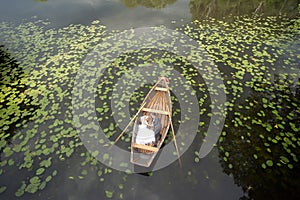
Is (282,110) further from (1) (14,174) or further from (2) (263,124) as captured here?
(1) (14,174)

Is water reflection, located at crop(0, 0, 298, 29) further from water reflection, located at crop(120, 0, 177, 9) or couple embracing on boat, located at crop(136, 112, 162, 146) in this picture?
→ couple embracing on boat, located at crop(136, 112, 162, 146)

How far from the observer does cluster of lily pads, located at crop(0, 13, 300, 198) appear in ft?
18.7

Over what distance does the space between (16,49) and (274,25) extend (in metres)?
15.3

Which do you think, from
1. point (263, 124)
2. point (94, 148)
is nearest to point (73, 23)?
point (94, 148)

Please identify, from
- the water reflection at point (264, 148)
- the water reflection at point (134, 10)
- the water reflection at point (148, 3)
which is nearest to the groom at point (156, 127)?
the water reflection at point (264, 148)

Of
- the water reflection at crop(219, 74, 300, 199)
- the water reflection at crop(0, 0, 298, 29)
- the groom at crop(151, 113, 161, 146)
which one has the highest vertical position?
the water reflection at crop(0, 0, 298, 29)

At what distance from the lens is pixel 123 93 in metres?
7.82

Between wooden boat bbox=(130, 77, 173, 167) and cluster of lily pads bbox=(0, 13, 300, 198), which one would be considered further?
cluster of lily pads bbox=(0, 13, 300, 198)

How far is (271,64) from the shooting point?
358 inches

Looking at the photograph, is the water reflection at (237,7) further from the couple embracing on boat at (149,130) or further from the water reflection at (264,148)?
the couple embracing on boat at (149,130)

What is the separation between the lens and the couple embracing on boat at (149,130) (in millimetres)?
5625

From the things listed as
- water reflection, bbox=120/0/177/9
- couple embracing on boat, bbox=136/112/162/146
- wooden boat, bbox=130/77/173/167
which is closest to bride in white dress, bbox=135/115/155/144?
couple embracing on boat, bbox=136/112/162/146

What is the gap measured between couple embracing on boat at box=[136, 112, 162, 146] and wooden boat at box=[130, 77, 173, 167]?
107mm

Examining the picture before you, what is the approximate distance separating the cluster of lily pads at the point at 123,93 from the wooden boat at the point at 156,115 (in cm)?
47
